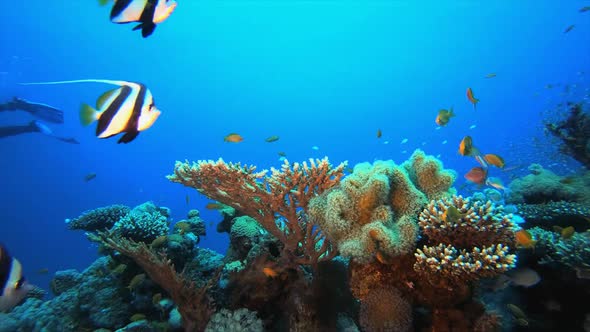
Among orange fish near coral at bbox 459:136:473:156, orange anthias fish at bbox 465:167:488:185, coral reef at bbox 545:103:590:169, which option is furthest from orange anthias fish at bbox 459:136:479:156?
coral reef at bbox 545:103:590:169

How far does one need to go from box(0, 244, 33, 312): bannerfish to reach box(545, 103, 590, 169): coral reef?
11.7 metres

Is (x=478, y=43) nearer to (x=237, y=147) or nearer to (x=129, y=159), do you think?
(x=237, y=147)

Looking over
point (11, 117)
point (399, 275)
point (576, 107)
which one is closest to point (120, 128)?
point (399, 275)

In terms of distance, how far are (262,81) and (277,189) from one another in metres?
116

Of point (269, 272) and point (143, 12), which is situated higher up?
point (143, 12)

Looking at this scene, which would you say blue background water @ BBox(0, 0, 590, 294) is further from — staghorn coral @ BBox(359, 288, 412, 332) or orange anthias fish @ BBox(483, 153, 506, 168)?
staghorn coral @ BBox(359, 288, 412, 332)

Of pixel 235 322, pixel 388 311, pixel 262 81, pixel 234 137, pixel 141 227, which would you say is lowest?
pixel 388 311

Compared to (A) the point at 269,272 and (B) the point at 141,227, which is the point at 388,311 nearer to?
(A) the point at 269,272

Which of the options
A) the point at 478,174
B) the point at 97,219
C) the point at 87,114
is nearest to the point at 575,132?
the point at 478,174

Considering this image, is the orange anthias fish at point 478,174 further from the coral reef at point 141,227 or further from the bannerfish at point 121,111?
the coral reef at point 141,227

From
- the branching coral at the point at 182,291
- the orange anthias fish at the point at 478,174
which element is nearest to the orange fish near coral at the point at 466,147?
the orange anthias fish at the point at 478,174

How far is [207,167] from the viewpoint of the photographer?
3906 millimetres

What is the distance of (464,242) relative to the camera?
3.04 metres

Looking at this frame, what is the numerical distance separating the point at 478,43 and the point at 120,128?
120m
